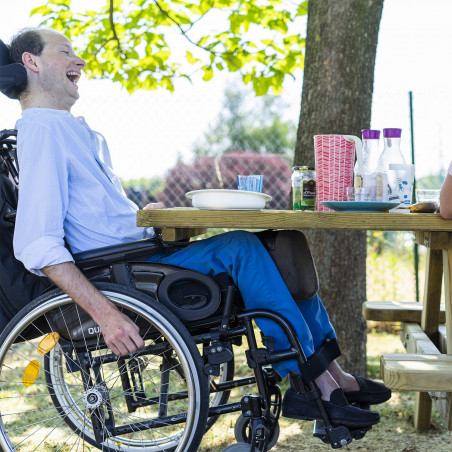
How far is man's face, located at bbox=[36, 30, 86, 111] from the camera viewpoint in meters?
2.31

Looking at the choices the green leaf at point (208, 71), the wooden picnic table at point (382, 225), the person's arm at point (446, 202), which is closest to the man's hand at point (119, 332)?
the wooden picnic table at point (382, 225)

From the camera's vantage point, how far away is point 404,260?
6395 mm

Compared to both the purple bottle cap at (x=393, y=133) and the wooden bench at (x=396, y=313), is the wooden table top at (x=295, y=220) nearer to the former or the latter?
the purple bottle cap at (x=393, y=133)

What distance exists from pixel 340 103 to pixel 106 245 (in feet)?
5.63

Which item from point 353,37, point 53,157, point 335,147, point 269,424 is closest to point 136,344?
point 269,424

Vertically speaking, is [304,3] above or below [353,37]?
above

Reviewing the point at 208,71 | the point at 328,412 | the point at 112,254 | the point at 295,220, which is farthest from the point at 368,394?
the point at 208,71

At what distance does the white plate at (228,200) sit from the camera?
1.92m

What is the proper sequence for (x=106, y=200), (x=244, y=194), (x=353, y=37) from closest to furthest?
(x=244, y=194), (x=106, y=200), (x=353, y=37)

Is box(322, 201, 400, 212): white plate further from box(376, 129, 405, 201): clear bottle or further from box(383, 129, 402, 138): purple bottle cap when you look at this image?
box(383, 129, 402, 138): purple bottle cap

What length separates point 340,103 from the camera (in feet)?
11.1

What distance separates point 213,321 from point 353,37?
197cm

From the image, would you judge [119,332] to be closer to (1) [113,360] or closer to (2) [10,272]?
(1) [113,360]

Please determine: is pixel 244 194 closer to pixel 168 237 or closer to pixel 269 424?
pixel 168 237
